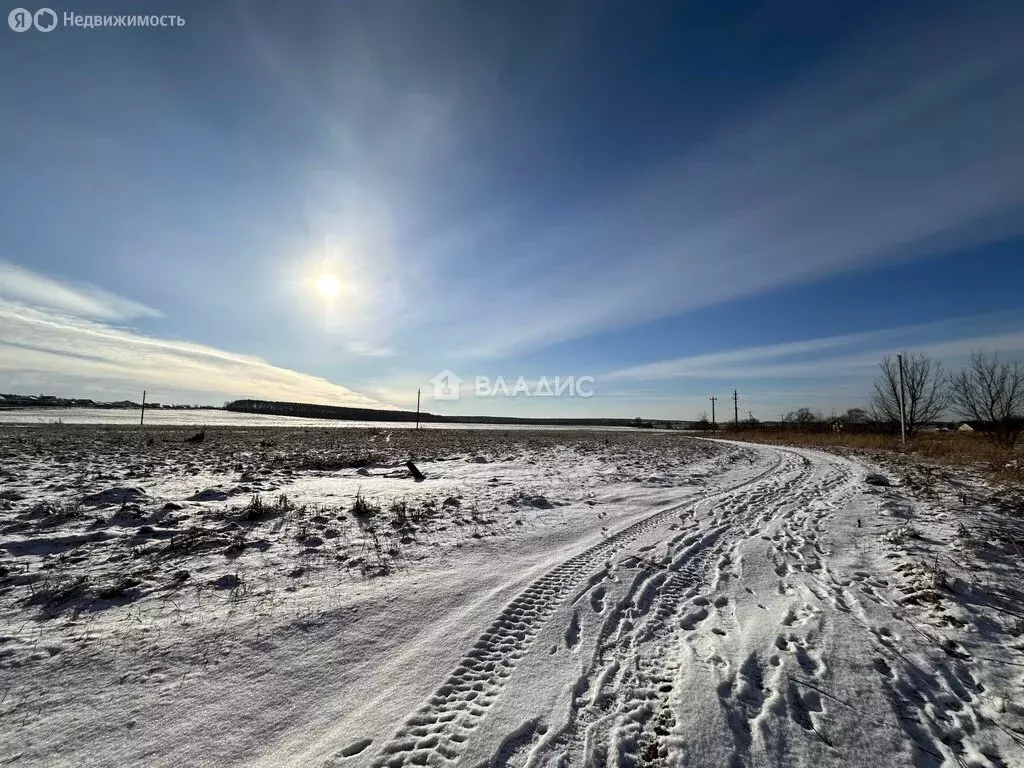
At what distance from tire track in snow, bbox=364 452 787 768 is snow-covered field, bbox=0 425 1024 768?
2 cm

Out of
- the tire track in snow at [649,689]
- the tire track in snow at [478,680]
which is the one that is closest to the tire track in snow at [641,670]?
the tire track in snow at [649,689]

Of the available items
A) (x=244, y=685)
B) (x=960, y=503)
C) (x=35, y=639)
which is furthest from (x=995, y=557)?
(x=35, y=639)

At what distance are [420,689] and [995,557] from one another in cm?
873

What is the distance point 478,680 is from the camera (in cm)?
366

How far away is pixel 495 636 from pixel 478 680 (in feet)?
2.28

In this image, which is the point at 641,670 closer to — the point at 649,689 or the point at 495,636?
the point at 649,689

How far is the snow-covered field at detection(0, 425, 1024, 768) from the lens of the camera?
2982mm

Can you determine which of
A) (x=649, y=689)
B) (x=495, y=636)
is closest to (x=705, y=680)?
(x=649, y=689)

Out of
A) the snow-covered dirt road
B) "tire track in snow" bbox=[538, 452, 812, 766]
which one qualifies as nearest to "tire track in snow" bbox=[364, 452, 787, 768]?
the snow-covered dirt road

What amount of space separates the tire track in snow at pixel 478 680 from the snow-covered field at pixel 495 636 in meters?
0.02

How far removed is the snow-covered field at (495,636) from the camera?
298cm

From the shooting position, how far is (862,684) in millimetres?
3654

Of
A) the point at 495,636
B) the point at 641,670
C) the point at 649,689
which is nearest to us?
the point at 649,689

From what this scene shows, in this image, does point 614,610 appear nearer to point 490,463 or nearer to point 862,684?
point 862,684
